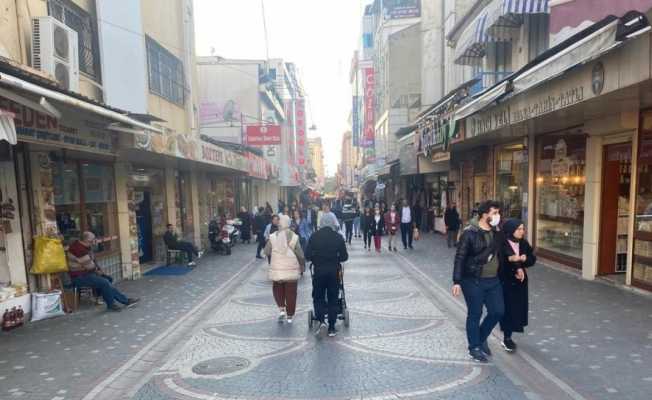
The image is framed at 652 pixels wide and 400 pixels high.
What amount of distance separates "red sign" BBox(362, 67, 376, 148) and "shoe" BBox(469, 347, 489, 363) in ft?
109

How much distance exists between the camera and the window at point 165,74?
11844mm

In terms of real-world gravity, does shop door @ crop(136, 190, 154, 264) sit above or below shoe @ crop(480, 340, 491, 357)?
above

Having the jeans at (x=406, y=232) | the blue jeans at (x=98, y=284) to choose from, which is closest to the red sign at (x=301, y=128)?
the jeans at (x=406, y=232)

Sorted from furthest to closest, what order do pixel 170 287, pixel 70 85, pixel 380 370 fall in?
pixel 170 287, pixel 70 85, pixel 380 370

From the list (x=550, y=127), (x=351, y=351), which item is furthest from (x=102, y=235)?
(x=550, y=127)

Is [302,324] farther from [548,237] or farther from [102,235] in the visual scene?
[548,237]

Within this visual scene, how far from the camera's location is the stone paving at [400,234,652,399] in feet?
13.4

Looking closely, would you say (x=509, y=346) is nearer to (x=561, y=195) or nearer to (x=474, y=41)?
(x=561, y=195)

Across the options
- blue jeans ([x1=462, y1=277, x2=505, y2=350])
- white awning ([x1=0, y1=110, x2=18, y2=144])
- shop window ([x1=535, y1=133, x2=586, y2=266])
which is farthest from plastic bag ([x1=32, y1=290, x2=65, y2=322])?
shop window ([x1=535, y1=133, x2=586, y2=266])

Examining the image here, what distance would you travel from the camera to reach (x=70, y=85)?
7.83m

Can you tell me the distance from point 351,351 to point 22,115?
569 cm

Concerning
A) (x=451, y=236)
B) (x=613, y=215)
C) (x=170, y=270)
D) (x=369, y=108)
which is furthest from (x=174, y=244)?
(x=369, y=108)

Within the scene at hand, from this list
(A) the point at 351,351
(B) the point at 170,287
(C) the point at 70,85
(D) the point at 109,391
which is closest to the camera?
(D) the point at 109,391

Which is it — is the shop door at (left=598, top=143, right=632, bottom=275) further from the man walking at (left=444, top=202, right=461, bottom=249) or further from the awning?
the man walking at (left=444, top=202, right=461, bottom=249)
